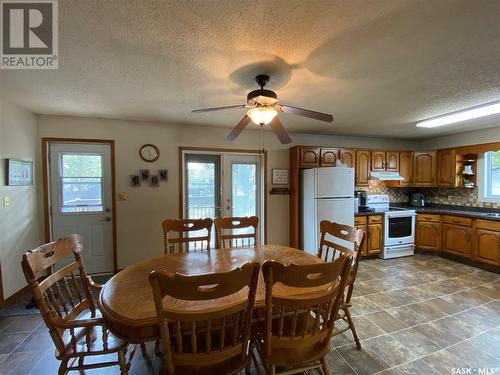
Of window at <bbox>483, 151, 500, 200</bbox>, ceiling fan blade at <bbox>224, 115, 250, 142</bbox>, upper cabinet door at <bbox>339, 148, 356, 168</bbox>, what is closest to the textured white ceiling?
ceiling fan blade at <bbox>224, 115, 250, 142</bbox>

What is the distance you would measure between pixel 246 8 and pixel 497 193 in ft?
16.6

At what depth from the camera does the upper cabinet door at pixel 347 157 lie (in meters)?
4.15

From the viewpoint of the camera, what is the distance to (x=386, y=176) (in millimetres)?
4344

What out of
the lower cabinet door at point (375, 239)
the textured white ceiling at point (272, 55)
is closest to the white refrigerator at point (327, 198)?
the lower cabinet door at point (375, 239)

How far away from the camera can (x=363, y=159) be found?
14.1ft

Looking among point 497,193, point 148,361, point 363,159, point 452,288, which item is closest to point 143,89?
point 148,361

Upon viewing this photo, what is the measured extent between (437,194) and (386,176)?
1401mm

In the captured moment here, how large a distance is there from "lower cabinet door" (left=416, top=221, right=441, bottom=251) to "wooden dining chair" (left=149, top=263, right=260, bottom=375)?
4.38 m

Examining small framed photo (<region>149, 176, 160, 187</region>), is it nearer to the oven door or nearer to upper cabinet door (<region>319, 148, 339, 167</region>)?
upper cabinet door (<region>319, 148, 339, 167</region>)

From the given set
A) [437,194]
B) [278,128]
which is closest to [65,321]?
[278,128]

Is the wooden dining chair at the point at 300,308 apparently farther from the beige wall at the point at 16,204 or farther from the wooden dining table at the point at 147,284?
the beige wall at the point at 16,204

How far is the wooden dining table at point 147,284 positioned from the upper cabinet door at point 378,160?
3.17m

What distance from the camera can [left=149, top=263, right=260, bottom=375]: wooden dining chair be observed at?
0.99 meters

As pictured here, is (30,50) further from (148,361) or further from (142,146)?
(148,361)
